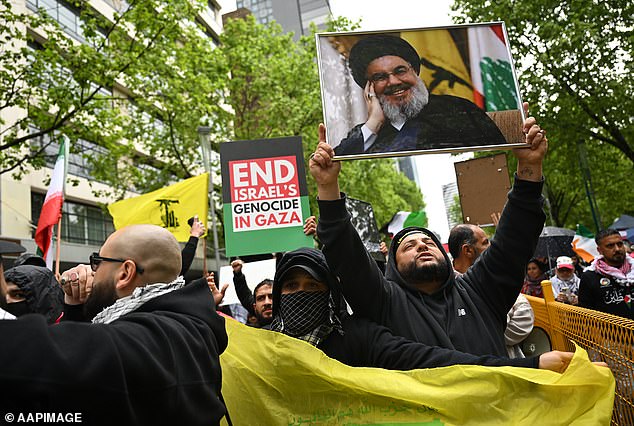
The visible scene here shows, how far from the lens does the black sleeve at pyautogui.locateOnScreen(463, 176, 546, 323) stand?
2611 mm

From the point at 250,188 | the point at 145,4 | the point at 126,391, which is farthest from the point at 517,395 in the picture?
the point at 145,4

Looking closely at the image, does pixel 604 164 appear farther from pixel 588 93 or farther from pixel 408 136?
pixel 408 136

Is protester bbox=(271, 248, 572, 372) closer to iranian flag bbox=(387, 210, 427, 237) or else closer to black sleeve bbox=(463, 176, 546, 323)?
black sleeve bbox=(463, 176, 546, 323)

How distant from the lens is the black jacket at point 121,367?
122 centimetres

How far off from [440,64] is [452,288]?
1249 mm

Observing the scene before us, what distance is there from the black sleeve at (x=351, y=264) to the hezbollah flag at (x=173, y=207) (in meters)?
4.41

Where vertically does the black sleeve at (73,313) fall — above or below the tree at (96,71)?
below

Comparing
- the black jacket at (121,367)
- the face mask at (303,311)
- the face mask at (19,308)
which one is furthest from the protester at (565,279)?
the black jacket at (121,367)

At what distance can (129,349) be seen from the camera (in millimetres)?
1365

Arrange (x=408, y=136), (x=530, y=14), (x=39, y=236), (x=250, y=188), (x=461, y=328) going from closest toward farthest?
1. (x=461, y=328)
2. (x=408, y=136)
3. (x=39, y=236)
4. (x=250, y=188)
5. (x=530, y=14)

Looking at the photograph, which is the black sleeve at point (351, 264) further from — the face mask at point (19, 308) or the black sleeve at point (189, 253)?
the black sleeve at point (189, 253)

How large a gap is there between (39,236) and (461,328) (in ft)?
16.1

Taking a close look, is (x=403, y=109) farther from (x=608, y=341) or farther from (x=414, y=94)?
(x=608, y=341)

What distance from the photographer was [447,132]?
2.79 metres
